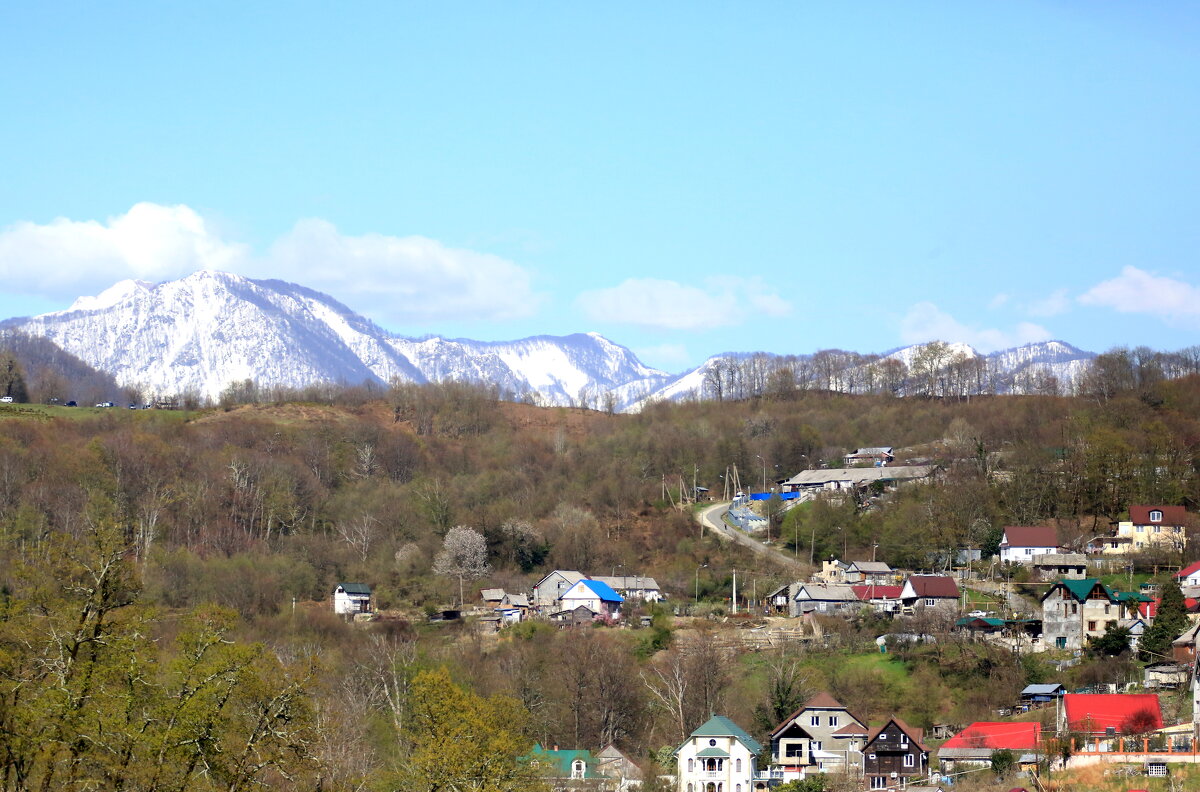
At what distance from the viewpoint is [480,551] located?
240 feet

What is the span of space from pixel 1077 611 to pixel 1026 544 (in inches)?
329

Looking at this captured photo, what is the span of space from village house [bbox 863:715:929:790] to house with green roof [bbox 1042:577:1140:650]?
12093mm

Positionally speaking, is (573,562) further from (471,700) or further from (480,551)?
(471,700)

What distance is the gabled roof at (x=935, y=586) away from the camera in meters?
59.3

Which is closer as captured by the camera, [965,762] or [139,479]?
[965,762]

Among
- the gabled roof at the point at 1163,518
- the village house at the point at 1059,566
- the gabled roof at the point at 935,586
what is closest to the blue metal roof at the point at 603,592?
the gabled roof at the point at 935,586

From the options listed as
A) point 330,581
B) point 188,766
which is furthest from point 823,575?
point 188,766

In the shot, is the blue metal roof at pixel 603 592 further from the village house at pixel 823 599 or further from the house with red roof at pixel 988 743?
the house with red roof at pixel 988 743

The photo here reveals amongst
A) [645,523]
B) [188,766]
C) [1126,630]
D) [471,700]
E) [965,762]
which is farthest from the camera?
[645,523]

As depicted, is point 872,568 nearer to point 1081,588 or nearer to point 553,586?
point 1081,588

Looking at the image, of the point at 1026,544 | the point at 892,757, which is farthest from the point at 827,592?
the point at 892,757

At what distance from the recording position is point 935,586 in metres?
59.8

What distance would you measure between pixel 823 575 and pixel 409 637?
19096 millimetres

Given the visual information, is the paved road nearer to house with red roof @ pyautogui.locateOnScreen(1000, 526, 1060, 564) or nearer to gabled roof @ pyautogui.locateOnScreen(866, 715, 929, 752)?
house with red roof @ pyautogui.locateOnScreen(1000, 526, 1060, 564)
